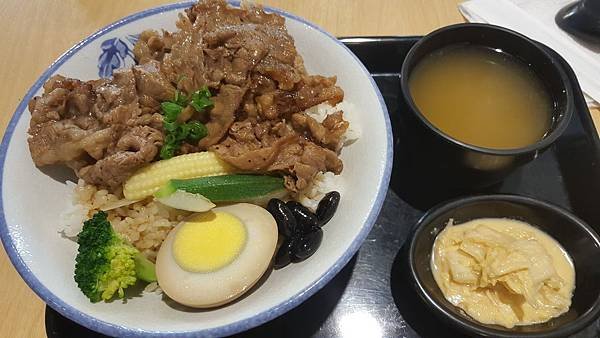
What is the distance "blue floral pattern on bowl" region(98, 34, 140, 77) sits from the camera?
201cm

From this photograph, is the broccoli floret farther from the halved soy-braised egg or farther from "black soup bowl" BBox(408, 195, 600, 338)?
"black soup bowl" BBox(408, 195, 600, 338)

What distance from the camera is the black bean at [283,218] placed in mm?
1662

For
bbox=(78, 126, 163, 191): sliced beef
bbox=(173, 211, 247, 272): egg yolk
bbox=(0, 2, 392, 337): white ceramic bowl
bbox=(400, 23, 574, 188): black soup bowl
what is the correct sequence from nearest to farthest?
bbox=(0, 2, 392, 337): white ceramic bowl
bbox=(173, 211, 247, 272): egg yolk
bbox=(78, 126, 163, 191): sliced beef
bbox=(400, 23, 574, 188): black soup bowl

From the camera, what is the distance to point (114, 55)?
2.02m

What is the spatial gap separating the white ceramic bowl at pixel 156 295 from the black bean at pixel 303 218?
0.07m

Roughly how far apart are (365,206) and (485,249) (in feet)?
1.67

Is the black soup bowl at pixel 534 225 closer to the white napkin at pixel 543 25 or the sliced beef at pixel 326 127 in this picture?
the sliced beef at pixel 326 127

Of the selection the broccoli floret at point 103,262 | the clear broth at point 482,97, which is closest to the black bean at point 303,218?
the broccoli floret at point 103,262

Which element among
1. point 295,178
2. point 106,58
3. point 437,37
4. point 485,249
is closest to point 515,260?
point 485,249

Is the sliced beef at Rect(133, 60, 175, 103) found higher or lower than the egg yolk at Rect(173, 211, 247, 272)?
higher

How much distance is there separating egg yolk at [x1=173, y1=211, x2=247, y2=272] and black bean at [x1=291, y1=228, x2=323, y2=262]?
0.17 metres

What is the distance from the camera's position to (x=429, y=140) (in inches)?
74.9

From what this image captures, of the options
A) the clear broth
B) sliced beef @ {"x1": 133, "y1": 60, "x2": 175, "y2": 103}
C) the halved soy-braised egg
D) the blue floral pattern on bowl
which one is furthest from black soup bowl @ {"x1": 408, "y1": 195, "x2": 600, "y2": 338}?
the blue floral pattern on bowl

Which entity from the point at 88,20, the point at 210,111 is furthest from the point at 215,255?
the point at 88,20
